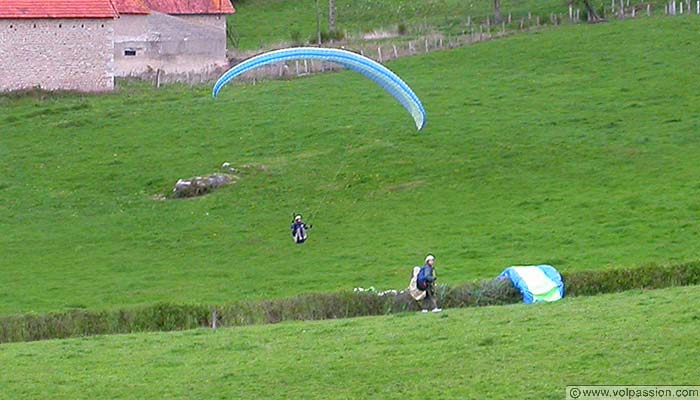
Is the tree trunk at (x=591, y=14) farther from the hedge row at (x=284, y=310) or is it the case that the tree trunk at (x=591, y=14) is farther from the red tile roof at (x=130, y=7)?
the hedge row at (x=284, y=310)

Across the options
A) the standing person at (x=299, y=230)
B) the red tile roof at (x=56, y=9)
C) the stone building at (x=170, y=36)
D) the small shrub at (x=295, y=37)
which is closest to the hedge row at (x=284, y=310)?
the standing person at (x=299, y=230)

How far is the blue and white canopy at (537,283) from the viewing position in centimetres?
2738

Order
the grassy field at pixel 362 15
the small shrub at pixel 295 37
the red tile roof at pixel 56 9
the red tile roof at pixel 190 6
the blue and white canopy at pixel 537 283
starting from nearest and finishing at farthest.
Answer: the blue and white canopy at pixel 537 283
the red tile roof at pixel 56 9
the red tile roof at pixel 190 6
the small shrub at pixel 295 37
the grassy field at pixel 362 15

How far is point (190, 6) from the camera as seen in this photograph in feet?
232

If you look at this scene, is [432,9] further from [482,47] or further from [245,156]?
[245,156]

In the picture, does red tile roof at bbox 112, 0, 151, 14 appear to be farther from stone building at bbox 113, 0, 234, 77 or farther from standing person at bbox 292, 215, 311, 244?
standing person at bbox 292, 215, 311, 244

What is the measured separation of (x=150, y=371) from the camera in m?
22.8

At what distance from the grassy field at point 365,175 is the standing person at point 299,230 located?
377mm

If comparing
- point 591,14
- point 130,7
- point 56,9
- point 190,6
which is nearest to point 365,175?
point 56,9

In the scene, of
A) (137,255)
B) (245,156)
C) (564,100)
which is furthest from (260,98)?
(137,255)

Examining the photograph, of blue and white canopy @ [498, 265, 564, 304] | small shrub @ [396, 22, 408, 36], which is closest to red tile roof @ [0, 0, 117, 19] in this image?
small shrub @ [396, 22, 408, 36]

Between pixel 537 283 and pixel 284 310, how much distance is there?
5211 millimetres

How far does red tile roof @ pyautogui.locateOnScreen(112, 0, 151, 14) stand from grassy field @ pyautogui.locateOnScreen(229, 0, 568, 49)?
9134 mm

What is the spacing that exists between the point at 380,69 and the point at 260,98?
23527 mm
